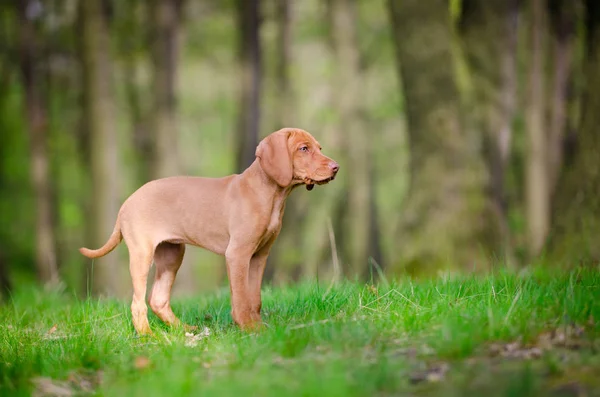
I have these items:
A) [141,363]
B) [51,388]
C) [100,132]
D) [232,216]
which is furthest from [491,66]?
[51,388]

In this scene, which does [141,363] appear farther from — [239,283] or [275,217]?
[275,217]

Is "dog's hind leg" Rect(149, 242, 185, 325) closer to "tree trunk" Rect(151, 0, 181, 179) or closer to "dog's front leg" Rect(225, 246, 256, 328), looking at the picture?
"dog's front leg" Rect(225, 246, 256, 328)

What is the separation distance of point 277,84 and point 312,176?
15.5m

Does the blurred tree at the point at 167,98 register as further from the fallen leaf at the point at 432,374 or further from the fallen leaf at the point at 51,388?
the fallen leaf at the point at 432,374

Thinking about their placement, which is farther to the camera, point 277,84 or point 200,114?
point 200,114

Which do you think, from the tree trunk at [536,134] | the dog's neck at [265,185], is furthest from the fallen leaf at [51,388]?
the tree trunk at [536,134]

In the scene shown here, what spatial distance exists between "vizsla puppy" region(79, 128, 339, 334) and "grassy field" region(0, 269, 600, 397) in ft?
0.99

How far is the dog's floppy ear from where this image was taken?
241 inches

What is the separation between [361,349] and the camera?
4941mm

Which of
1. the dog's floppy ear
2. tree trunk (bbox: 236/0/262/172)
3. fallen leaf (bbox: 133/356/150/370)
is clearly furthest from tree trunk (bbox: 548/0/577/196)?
fallen leaf (bbox: 133/356/150/370)

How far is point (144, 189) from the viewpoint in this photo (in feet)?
22.2

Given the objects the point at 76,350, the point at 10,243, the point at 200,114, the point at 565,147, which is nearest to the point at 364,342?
the point at 76,350

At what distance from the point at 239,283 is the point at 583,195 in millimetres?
4937

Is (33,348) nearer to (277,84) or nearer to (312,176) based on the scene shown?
(312,176)
